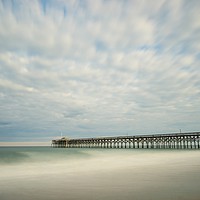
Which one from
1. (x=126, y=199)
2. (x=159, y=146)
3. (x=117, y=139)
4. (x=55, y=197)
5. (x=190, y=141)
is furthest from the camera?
(x=117, y=139)

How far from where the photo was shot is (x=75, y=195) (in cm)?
600

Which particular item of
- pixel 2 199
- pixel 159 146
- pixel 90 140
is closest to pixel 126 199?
pixel 2 199

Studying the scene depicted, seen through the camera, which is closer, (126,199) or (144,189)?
(126,199)

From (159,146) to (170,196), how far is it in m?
56.1

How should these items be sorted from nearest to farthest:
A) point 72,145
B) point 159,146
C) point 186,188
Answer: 1. point 186,188
2. point 159,146
3. point 72,145

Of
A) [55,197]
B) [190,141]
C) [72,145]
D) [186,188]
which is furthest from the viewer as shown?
[72,145]

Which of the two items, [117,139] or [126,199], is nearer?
[126,199]

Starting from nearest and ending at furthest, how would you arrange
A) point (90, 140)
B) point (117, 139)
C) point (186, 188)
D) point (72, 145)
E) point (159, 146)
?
1. point (186, 188)
2. point (159, 146)
3. point (117, 139)
4. point (90, 140)
5. point (72, 145)

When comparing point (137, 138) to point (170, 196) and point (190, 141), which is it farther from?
point (170, 196)

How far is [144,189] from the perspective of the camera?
6.48 metres

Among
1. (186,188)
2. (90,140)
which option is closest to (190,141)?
(90,140)

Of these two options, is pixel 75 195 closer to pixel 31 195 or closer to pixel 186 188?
pixel 31 195

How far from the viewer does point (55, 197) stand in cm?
584

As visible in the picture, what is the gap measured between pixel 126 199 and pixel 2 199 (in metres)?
3.42
